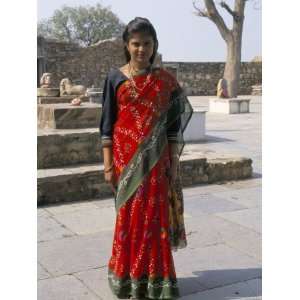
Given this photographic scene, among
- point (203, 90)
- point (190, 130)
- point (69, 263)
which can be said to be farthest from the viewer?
point (203, 90)

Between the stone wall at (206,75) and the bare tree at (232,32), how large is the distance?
598cm

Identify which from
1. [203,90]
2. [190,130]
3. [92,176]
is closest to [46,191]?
[92,176]

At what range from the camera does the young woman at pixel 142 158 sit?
2572 mm

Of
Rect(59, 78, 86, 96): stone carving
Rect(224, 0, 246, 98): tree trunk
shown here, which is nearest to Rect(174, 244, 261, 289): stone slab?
Rect(59, 78, 86, 96): stone carving

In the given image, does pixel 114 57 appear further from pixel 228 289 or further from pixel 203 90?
pixel 228 289

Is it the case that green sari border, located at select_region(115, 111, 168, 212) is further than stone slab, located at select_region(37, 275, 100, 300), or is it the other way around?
stone slab, located at select_region(37, 275, 100, 300)

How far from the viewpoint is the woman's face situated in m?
2.52

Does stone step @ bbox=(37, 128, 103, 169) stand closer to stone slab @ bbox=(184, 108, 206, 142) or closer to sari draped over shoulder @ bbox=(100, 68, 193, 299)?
sari draped over shoulder @ bbox=(100, 68, 193, 299)

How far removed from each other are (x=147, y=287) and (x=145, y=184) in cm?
55

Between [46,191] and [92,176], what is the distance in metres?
0.50

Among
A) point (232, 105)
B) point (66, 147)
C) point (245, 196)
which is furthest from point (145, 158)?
point (232, 105)

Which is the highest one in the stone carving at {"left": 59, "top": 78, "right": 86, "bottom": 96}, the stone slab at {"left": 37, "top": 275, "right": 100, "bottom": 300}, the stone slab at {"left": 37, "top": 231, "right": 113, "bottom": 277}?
the stone carving at {"left": 59, "top": 78, "right": 86, "bottom": 96}

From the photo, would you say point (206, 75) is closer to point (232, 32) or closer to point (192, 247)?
point (232, 32)

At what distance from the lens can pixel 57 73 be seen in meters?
25.2
